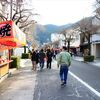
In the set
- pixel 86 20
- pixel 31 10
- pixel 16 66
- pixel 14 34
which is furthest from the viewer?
pixel 86 20

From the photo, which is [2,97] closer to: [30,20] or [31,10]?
[31,10]

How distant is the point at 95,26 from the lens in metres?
61.3

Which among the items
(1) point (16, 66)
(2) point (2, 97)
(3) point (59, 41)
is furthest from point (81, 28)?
(3) point (59, 41)

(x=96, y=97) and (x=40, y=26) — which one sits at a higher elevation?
(x=40, y=26)

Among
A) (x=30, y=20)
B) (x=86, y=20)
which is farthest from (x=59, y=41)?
(x=30, y=20)

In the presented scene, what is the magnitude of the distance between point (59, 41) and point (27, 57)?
6572 centimetres

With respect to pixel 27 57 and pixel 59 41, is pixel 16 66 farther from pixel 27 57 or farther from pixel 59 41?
pixel 59 41

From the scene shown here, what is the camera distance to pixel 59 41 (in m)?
128

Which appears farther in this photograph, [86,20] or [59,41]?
[59,41]

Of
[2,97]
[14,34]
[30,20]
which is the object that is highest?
[30,20]

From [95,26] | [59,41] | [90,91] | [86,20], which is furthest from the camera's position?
[59,41]

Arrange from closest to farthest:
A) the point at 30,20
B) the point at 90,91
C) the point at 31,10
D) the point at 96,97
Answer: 1. the point at 96,97
2. the point at 90,91
3. the point at 31,10
4. the point at 30,20

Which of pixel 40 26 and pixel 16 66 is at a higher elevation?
pixel 40 26

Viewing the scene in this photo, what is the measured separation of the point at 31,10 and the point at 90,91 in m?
32.9
